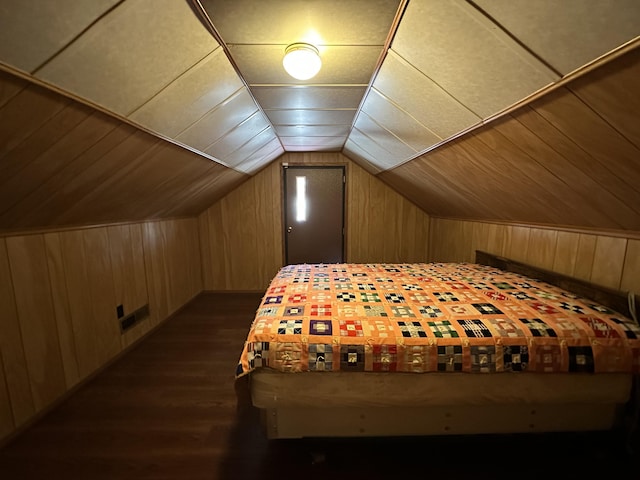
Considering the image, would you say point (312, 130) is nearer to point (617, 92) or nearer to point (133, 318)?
point (617, 92)

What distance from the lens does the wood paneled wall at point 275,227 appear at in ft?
12.9

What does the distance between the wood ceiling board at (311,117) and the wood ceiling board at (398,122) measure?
8.7 inches

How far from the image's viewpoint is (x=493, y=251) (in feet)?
8.77

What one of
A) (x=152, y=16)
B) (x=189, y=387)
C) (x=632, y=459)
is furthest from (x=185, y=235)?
(x=632, y=459)

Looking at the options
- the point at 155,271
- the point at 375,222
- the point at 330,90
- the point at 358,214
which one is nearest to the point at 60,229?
the point at 155,271

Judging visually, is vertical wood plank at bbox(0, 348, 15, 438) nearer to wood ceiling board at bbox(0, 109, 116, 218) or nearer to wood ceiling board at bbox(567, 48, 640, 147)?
wood ceiling board at bbox(0, 109, 116, 218)

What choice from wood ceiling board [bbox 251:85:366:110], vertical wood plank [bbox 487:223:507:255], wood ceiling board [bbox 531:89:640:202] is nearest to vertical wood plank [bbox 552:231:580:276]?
vertical wood plank [bbox 487:223:507:255]

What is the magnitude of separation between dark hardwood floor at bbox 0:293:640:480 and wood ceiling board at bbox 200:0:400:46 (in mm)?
1571

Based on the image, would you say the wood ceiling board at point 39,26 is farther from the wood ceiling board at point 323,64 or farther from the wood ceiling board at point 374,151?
the wood ceiling board at point 374,151

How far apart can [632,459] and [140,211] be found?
11.7 feet

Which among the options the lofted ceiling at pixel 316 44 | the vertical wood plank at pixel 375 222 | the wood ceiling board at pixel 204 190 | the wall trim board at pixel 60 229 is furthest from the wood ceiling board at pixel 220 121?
A: the vertical wood plank at pixel 375 222

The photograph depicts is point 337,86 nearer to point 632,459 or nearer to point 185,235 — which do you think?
point 632,459

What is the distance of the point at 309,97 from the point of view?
6.17 ft

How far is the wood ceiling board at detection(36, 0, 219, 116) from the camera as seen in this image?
88cm
